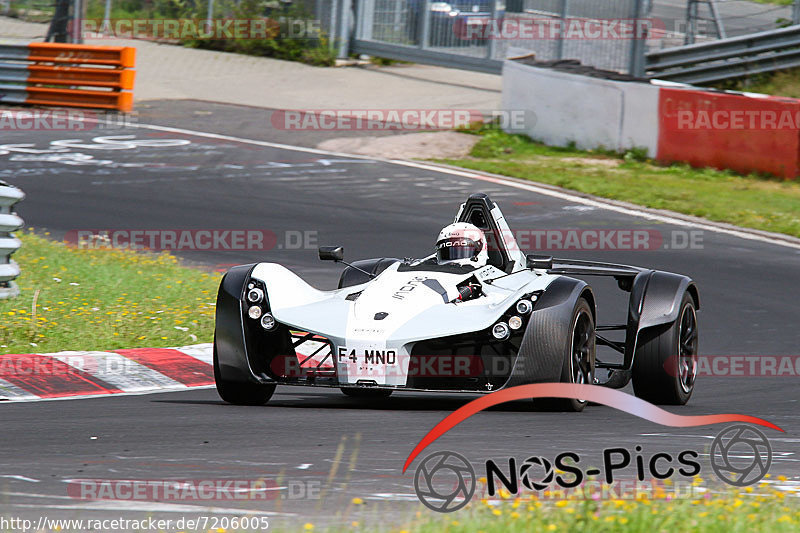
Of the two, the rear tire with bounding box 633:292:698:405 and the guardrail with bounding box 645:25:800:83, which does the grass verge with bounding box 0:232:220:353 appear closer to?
the rear tire with bounding box 633:292:698:405

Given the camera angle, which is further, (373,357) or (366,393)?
(366,393)

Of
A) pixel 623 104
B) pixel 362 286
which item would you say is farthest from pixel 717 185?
pixel 362 286

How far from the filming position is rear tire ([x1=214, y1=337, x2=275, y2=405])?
766cm

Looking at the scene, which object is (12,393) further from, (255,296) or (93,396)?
(255,296)

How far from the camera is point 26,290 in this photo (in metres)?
10.6

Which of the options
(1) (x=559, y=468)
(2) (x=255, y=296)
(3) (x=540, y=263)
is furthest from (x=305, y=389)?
(1) (x=559, y=468)

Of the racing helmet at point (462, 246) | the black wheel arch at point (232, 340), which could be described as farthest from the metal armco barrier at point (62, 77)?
the black wheel arch at point (232, 340)

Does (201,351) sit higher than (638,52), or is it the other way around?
(638,52)

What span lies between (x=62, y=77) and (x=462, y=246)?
663 inches

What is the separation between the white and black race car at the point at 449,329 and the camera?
23.8 ft

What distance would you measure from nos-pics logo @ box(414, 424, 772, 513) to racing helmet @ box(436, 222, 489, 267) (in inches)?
96.1

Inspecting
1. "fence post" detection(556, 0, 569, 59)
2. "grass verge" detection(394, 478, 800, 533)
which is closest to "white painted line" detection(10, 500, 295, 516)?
"grass verge" detection(394, 478, 800, 533)

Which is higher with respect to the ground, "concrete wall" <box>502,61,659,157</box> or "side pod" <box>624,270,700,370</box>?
"concrete wall" <box>502,61,659,157</box>

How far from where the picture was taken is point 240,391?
7723 mm
